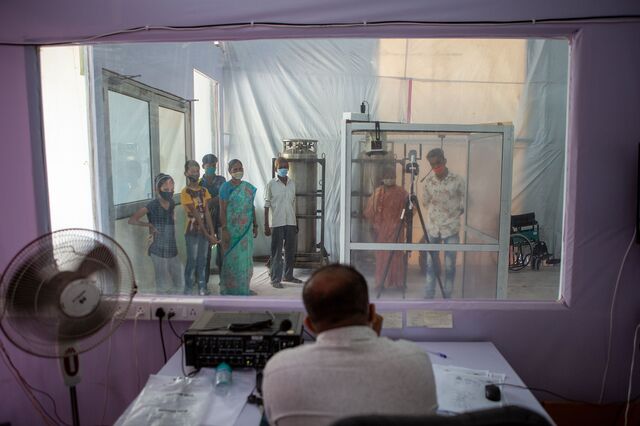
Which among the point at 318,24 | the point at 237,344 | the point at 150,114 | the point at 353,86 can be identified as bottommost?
the point at 237,344

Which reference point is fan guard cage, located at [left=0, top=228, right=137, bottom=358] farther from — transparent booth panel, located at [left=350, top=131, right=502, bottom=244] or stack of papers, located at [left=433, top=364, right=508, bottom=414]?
transparent booth panel, located at [left=350, top=131, right=502, bottom=244]

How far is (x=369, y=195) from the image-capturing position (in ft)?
8.48

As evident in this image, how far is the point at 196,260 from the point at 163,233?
1.18 feet

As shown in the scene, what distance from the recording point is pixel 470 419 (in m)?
0.62

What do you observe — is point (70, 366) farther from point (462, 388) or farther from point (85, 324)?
point (462, 388)

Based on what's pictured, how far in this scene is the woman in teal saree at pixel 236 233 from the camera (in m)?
3.29

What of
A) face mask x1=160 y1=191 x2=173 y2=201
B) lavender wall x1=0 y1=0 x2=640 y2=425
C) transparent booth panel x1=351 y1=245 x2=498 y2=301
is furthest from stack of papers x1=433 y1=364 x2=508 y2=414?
face mask x1=160 y1=191 x2=173 y2=201

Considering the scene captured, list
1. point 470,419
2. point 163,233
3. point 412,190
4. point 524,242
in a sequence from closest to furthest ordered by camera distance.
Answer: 1. point 470,419
2. point 412,190
3. point 163,233
4. point 524,242

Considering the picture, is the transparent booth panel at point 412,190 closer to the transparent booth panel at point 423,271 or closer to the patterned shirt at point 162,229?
the transparent booth panel at point 423,271

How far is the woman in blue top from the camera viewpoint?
283 centimetres

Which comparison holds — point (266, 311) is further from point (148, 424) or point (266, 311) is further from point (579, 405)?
point (579, 405)

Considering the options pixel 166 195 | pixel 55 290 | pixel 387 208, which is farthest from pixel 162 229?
pixel 55 290

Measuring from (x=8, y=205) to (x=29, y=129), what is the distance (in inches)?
13.1

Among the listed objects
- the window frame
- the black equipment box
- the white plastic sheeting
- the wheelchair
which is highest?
the white plastic sheeting
